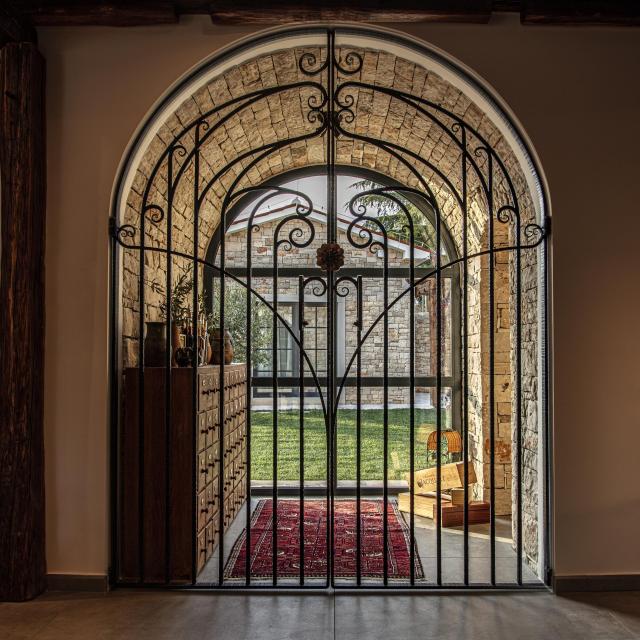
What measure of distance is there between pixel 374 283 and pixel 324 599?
306 centimetres

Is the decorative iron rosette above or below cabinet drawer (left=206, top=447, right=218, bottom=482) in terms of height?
above

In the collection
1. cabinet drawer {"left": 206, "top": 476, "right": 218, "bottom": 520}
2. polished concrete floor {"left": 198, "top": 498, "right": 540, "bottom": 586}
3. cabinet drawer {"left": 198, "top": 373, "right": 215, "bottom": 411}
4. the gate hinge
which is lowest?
polished concrete floor {"left": 198, "top": 498, "right": 540, "bottom": 586}

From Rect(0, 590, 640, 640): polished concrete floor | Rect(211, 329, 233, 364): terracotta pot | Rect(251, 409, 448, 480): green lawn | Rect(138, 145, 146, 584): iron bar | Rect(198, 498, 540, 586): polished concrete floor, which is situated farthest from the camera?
Rect(251, 409, 448, 480): green lawn

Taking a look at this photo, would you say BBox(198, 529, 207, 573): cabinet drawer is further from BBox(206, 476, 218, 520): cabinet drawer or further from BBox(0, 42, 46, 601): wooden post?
BBox(0, 42, 46, 601): wooden post

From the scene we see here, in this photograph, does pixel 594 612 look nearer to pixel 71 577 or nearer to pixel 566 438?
pixel 566 438

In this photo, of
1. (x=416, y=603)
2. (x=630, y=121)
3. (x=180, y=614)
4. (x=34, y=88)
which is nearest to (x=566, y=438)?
(x=416, y=603)

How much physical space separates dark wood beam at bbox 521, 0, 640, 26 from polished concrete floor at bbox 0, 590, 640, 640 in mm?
2709

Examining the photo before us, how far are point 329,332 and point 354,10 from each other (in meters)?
1.54

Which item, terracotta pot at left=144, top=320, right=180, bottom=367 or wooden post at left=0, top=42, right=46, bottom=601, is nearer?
wooden post at left=0, top=42, right=46, bottom=601

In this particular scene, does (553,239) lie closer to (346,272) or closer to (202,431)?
(202,431)

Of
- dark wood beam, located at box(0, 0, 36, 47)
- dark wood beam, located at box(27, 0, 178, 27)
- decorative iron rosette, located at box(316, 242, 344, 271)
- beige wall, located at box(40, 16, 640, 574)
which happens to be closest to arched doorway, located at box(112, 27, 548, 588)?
decorative iron rosette, located at box(316, 242, 344, 271)

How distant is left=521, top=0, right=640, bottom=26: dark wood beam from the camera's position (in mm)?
3129

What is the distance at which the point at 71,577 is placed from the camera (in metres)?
3.15

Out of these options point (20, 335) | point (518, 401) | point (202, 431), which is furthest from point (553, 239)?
point (20, 335)
